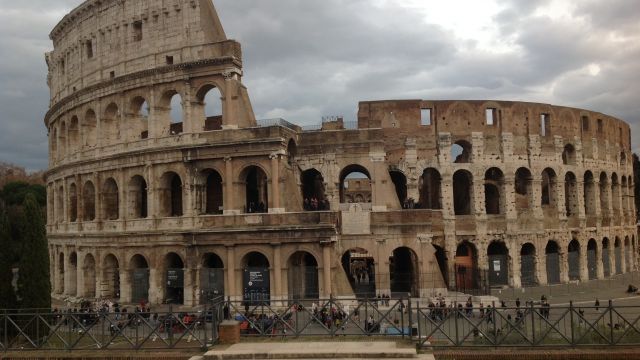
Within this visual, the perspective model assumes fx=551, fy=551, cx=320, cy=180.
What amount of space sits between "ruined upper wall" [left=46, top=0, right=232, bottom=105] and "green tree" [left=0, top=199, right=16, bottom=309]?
1290cm

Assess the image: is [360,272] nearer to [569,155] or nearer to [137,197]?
[569,155]

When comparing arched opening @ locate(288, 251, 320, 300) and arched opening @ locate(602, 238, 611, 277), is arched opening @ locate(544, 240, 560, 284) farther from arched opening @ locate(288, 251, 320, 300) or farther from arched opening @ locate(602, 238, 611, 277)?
arched opening @ locate(288, 251, 320, 300)

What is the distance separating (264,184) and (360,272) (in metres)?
13.0

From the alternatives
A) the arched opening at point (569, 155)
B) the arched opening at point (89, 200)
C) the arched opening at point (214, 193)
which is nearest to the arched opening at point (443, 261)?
the arched opening at point (569, 155)

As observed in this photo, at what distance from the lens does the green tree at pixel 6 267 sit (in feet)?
65.0

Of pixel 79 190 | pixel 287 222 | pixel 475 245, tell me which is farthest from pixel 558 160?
pixel 79 190

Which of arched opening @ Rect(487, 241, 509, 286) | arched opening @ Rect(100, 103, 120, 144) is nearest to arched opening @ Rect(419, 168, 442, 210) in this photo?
arched opening @ Rect(487, 241, 509, 286)

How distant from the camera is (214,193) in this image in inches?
1217

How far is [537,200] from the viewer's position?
33.9 meters

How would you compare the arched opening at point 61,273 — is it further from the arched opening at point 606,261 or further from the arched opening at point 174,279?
the arched opening at point 606,261

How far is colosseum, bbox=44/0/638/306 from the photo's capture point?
90.5 ft

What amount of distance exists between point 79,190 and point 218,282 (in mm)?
11818

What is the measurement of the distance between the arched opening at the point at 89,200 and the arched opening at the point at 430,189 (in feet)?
65.9

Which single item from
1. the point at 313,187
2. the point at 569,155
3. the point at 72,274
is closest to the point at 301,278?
the point at 313,187
